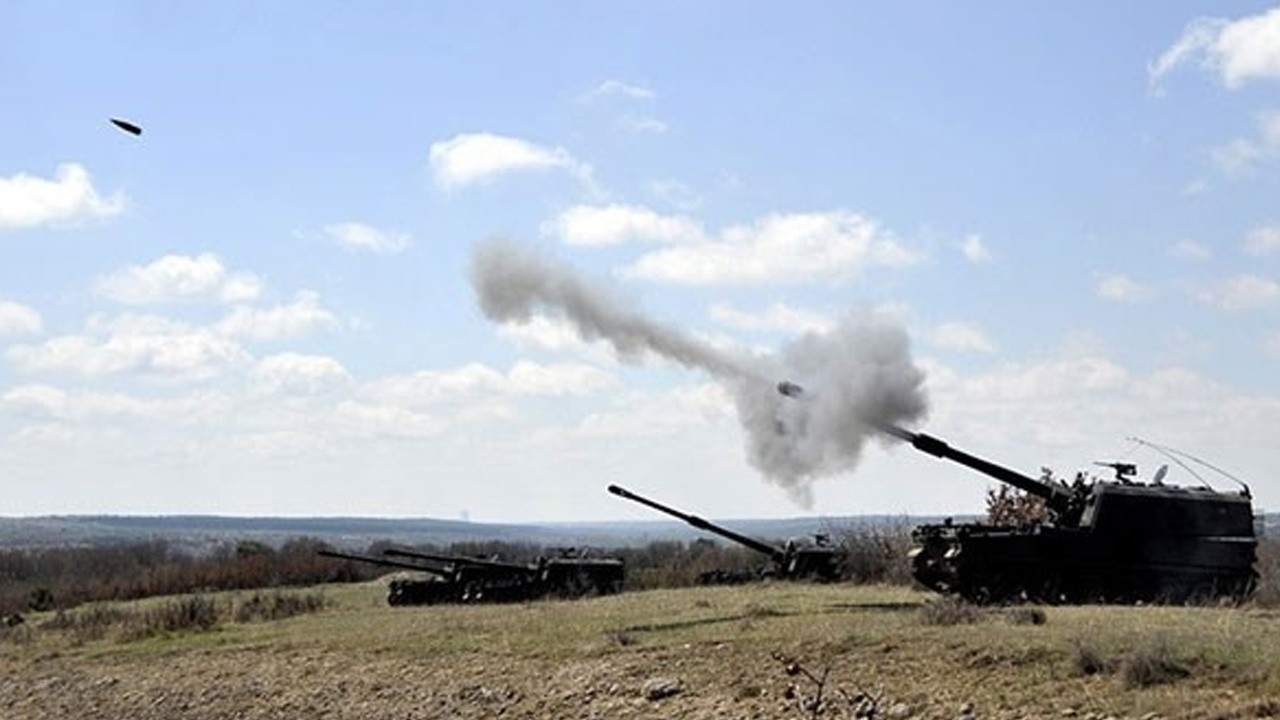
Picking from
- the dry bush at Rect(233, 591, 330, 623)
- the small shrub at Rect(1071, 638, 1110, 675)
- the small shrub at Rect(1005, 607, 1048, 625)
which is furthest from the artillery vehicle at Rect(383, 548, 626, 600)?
the small shrub at Rect(1071, 638, 1110, 675)

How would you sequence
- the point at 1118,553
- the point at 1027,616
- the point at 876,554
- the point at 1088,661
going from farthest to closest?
the point at 876,554, the point at 1118,553, the point at 1027,616, the point at 1088,661

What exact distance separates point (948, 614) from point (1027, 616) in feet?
3.79

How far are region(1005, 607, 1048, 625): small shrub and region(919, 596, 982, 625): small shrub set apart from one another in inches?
19.8

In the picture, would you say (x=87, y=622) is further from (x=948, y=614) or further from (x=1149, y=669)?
(x=1149, y=669)

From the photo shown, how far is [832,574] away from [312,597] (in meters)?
13.7

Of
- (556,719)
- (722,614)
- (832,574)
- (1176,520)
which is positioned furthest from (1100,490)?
(832,574)

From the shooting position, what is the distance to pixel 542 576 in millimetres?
45875

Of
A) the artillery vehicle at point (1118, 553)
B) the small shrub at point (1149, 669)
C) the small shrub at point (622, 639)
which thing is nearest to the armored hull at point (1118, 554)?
the artillery vehicle at point (1118, 553)

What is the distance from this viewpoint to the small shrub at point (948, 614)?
26609mm

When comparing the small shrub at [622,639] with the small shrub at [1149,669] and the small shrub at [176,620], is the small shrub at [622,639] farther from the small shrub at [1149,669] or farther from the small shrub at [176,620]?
the small shrub at [176,620]

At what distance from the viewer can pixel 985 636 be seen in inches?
950

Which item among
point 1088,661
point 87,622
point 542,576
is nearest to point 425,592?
point 542,576

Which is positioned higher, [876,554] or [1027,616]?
[876,554]

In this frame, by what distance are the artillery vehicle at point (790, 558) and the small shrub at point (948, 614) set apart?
17635 mm
